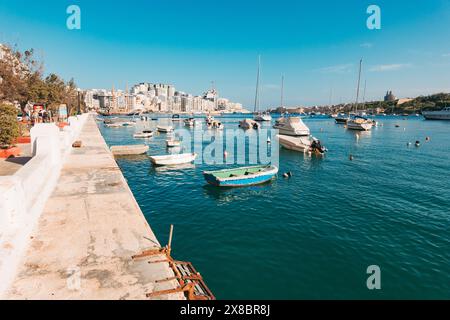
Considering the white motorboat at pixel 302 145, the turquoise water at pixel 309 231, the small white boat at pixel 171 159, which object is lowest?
the turquoise water at pixel 309 231

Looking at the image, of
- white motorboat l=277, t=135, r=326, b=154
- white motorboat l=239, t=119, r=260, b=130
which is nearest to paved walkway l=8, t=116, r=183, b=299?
white motorboat l=277, t=135, r=326, b=154

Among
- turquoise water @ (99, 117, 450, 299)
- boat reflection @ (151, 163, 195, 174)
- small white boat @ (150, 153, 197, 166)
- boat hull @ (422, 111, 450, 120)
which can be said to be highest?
boat hull @ (422, 111, 450, 120)

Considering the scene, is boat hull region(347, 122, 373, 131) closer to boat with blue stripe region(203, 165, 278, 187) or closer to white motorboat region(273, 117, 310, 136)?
white motorboat region(273, 117, 310, 136)

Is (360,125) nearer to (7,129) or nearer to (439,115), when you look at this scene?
(7,129)

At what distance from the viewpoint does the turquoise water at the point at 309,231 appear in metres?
10.1

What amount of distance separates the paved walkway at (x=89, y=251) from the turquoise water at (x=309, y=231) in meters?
2.71

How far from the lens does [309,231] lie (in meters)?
14.6

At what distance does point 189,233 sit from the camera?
14008 mm

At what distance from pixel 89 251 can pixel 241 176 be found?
15.2 metres

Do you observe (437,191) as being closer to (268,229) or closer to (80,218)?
(268,229)

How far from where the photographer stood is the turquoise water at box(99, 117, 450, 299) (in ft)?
33.2

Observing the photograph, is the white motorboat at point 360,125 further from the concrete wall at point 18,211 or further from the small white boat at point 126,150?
the concrete wall at point 18,211

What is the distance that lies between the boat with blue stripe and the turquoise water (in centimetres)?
75

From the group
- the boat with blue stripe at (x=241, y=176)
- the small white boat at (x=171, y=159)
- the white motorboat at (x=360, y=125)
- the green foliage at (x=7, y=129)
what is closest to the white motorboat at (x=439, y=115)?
the white motorboat at (x=360, y=125)
